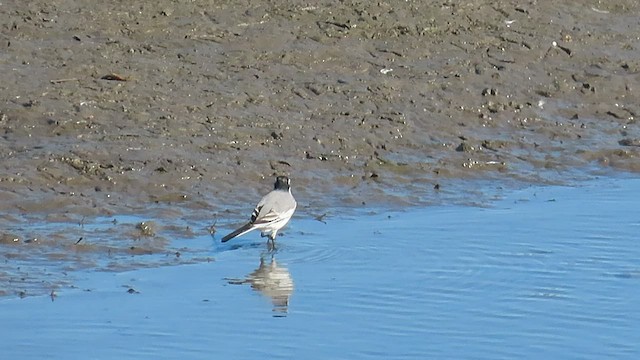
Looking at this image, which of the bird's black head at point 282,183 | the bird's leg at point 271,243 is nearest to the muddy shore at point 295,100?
the bird's black head at point 282,183

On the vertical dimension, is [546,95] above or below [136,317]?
above

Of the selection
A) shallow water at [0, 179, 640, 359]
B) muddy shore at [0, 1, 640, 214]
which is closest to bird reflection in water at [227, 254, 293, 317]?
shallow water at [0, 179, 640, 359]

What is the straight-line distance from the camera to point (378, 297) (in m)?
9.28

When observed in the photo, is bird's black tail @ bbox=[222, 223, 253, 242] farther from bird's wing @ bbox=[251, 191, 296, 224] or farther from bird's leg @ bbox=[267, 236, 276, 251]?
bird's leg @ bbox=[267, 236, 276, 251]

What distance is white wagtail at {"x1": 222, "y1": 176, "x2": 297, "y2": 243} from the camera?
10148mm

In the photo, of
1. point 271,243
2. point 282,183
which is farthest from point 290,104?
point 271,243

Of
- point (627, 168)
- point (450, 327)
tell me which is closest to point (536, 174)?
point (627, 168)

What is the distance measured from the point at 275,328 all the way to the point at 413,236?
222cm

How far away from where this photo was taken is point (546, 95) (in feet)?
45.8

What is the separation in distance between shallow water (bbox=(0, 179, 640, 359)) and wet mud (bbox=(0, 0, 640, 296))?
632mm

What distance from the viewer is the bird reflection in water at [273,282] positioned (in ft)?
30.0

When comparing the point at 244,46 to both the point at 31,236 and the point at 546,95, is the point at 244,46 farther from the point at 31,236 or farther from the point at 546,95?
the point at 31,236

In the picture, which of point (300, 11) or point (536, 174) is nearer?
point (536, 174)

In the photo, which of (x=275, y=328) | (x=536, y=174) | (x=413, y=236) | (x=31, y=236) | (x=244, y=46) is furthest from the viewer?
(x=244, y=46)
